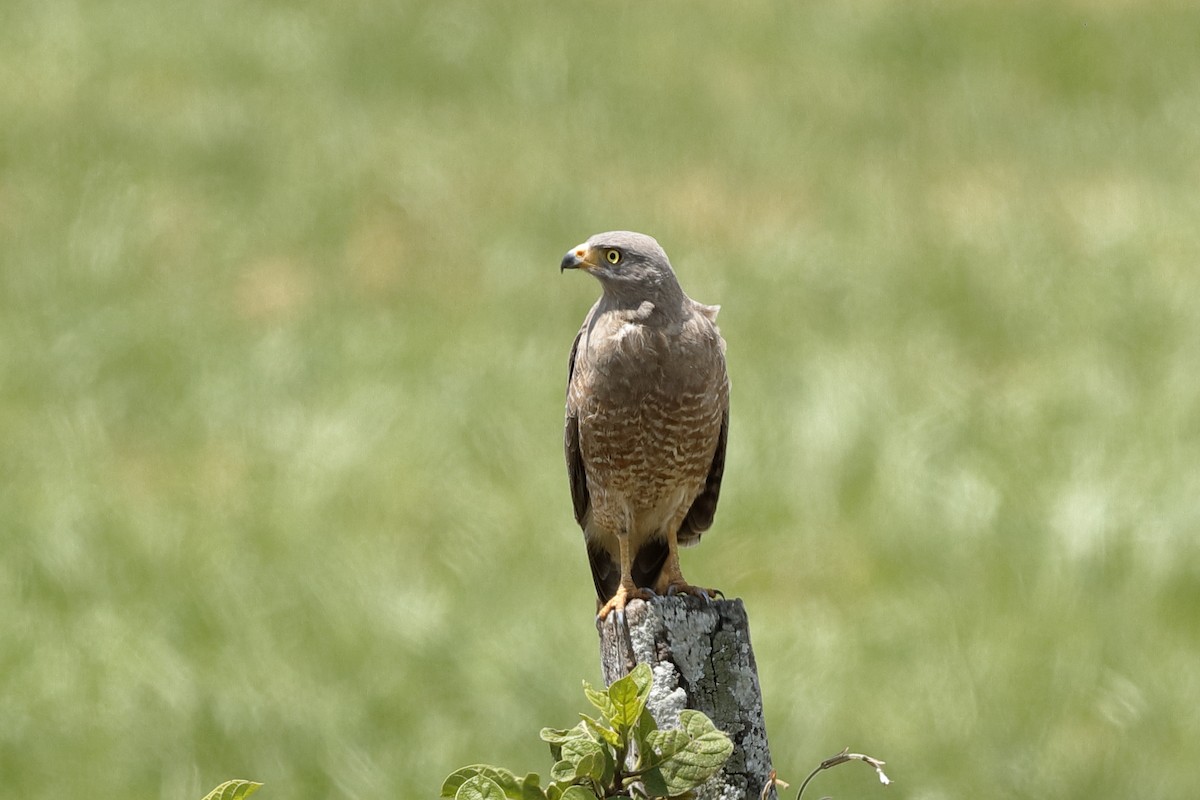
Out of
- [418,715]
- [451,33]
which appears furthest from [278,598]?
[451,33]

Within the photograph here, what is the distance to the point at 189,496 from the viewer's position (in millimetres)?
10031

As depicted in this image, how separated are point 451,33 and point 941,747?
9.68 metres

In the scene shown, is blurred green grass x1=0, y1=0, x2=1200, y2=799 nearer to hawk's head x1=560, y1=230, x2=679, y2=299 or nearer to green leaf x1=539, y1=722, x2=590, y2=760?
hawk's head x1=560, y1=230, x2=679, y2=299

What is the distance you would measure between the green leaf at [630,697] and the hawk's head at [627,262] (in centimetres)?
159

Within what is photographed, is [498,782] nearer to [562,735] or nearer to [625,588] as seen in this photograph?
[562,735]

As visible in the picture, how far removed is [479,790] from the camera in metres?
2.66

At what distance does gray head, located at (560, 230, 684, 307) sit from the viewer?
13.6 feet

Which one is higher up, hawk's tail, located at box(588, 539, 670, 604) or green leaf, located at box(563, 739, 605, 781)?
hawk's tail, located at box(588, 539, 670, 604)

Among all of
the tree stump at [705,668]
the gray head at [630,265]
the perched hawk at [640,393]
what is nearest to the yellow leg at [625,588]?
the perched hawk at [640,393]

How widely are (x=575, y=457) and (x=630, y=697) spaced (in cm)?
194

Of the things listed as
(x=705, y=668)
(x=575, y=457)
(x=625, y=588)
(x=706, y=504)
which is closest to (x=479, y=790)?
(x=705, y=668)

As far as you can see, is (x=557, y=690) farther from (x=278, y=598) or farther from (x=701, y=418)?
(x=701, y=418)

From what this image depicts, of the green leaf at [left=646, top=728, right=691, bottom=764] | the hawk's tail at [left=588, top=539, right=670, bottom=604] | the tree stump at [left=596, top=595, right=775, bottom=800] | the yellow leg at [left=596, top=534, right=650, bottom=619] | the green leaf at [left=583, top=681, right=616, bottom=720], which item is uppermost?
the hawk's tail at [left=588, top=539, right=670, bottom=604]

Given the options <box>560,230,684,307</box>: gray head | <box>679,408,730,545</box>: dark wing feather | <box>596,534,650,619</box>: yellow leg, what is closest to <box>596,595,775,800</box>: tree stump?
<box>596,534,650,619</box>: yellow leg
